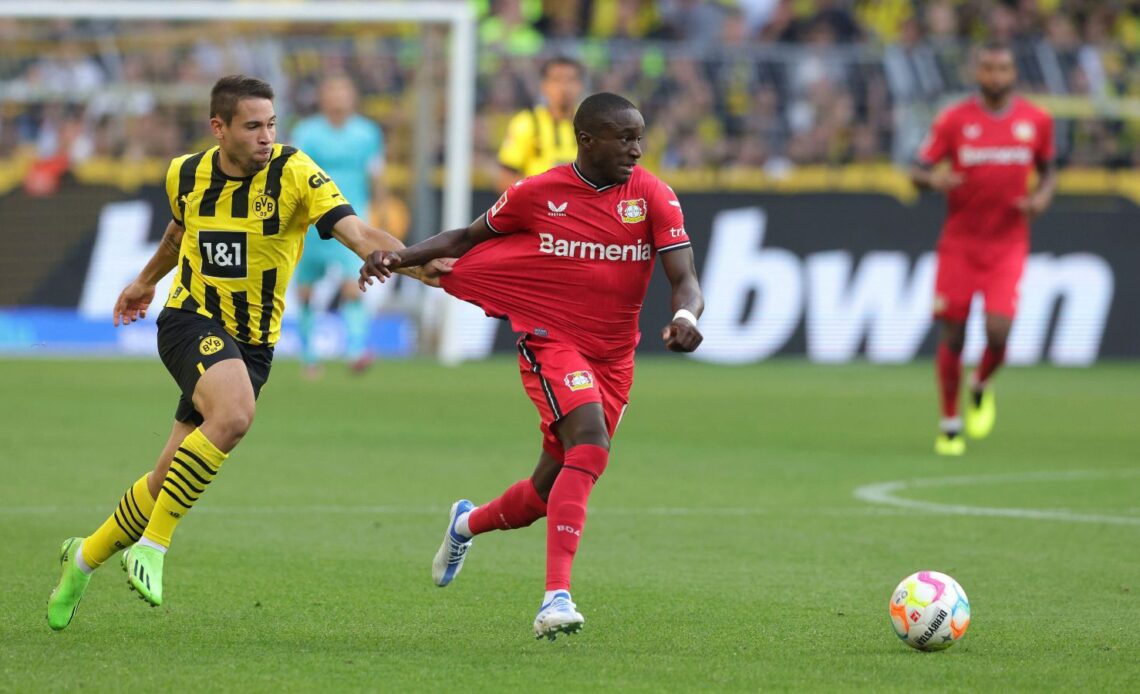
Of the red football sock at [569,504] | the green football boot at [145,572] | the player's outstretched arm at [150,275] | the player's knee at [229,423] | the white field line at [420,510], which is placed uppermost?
the player's outstretched arm at [150,275]

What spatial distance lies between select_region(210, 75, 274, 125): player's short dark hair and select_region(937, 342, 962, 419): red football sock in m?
6.87

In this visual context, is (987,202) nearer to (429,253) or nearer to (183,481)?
(429,253)

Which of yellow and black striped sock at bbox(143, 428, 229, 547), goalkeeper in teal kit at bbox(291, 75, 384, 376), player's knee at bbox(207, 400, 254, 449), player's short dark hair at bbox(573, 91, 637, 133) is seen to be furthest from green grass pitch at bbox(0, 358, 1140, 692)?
goalkeeper in teal kit at bbox(291, 75, 384, 376)

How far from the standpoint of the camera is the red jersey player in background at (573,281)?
629 cm

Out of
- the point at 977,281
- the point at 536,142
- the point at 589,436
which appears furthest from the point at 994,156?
the point at 589,436

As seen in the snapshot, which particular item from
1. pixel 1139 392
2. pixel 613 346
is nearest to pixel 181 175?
pixel 613 346

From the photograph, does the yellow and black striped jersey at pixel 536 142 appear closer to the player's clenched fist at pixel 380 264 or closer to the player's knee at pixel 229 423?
the player's clenched fist at pixel 380 264

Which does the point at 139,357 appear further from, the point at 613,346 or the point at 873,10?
the point at 613,346

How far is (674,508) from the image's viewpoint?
9.40 meters

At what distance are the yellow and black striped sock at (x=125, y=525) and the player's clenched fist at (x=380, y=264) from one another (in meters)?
1.04

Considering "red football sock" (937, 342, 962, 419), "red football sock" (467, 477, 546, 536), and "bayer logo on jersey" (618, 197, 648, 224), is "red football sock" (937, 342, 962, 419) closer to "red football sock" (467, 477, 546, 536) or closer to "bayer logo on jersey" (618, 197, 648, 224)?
"red football sock" (467, 477, 546, 536)

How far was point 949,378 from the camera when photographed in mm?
12445

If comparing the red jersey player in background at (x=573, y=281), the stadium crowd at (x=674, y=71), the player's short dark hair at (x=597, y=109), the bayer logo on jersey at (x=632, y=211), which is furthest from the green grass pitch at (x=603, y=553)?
the stadium crowd at (x=674, y=71)

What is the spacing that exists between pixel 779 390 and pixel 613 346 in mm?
10467
